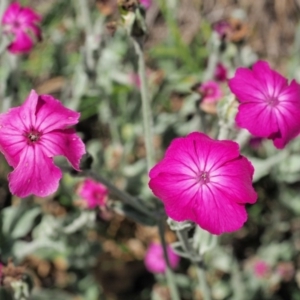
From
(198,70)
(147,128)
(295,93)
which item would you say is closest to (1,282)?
(147,128)

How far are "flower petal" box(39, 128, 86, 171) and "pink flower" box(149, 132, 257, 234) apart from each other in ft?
0.52

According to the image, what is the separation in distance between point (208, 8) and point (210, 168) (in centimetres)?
211

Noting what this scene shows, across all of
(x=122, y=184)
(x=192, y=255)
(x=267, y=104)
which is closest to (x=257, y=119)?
(x=267, y=104)

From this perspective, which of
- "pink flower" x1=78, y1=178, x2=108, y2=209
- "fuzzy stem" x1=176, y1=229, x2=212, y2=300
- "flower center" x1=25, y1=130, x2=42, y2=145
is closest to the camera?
"flower center" x1=25, y1=130, x2=42, y2=145

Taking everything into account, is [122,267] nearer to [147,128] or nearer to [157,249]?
[157,249]

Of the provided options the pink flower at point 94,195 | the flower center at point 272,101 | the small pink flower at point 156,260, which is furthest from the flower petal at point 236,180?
the small pink flower at point 156,260

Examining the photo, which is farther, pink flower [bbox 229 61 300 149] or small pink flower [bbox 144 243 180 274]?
small pink flower [bbox 144 243 180 274]

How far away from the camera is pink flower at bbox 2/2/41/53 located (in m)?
1.87

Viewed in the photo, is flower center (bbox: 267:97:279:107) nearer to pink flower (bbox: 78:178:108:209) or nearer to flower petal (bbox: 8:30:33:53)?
pink flower (bbox: 78:178:108:209)

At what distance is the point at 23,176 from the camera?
1199 mm

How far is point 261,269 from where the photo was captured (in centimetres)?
219

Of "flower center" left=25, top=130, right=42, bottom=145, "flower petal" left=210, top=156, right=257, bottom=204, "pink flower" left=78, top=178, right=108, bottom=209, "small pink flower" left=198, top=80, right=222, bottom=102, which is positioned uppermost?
"small pink flower" left=198, top=80, right=222, bottom=102

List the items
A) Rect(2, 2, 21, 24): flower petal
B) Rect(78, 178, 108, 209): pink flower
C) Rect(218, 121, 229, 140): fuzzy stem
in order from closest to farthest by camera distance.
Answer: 1. Rect(218, 121, 229, 140): fuzzy stem
2. Rect(78, 178, 108, 209): pink flower
3. Rect(2, 2, 21, 24): flower petal

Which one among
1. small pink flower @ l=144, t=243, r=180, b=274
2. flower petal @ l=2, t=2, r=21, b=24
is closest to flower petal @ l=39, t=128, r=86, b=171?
flower petal @ l=2, t=2, r=21, b=24
